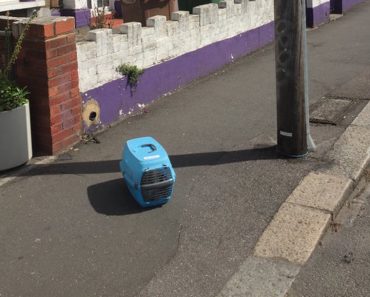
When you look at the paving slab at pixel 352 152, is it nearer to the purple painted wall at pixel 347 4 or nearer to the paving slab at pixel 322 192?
the paving slab at pixel 322 192

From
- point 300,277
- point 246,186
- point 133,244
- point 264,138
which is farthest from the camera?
point 264,138

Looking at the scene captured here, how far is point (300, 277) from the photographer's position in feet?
11.9

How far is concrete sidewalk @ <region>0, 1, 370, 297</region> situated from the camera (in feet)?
11.8

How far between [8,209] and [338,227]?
8.35 feet

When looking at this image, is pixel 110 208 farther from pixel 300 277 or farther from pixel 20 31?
pixel 20 31

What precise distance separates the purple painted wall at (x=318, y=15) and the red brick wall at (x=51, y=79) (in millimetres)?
7804

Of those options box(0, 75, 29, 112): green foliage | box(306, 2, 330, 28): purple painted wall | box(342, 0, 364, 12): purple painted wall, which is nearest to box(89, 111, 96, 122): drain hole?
box(0, 75, 29, 112): green foliage

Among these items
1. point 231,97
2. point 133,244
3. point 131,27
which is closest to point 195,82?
point 231,97

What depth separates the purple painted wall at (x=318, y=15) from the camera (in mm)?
12141

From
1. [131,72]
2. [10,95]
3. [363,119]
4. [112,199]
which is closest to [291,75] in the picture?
[363,119]

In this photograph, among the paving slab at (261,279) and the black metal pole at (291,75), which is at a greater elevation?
the black metal pole at (291,75)

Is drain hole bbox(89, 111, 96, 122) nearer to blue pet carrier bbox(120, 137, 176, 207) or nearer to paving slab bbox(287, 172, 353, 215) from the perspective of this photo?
blue pet carrier bbox(120, 137, 176, 207)

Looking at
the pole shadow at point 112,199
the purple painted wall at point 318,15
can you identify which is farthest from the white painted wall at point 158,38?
the purple painted wall at point 318,15

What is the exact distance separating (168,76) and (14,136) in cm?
273
